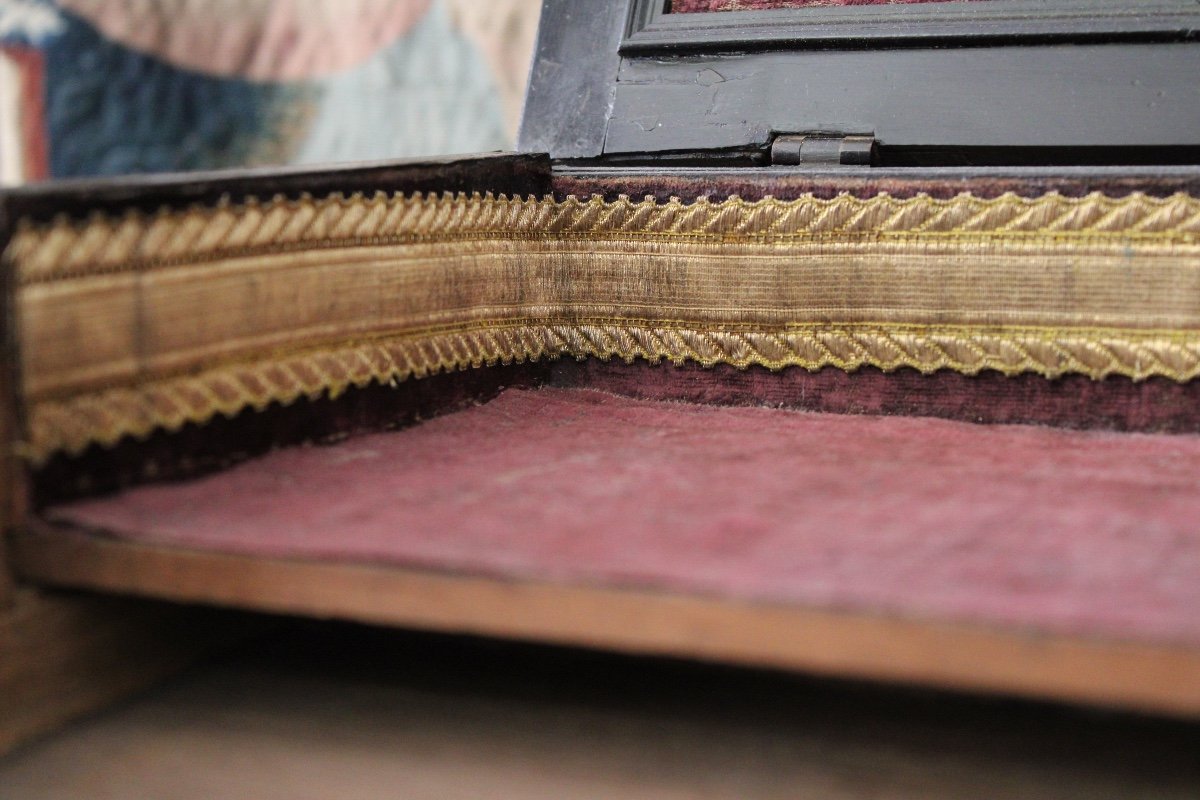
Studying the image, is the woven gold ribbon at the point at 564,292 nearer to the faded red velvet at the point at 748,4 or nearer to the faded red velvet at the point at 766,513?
the faded red velvet at the point at 766,513

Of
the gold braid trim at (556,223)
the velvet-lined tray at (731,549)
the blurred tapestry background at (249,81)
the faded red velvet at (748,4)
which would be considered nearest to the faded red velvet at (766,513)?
the velvet-lined tray at (731,549)

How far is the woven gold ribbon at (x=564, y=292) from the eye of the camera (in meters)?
0.58

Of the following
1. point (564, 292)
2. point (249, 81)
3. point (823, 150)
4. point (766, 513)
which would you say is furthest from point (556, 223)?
point (249, 81)

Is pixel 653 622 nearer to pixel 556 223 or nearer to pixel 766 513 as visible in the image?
pixel 766 513

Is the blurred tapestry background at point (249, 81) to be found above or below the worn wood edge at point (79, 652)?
above

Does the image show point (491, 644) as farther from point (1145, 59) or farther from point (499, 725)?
point (1145, 59)

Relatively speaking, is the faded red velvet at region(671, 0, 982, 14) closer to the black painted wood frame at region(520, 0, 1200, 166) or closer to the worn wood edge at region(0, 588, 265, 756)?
the black painted wood frame at region(520, 0, 1200, 166)

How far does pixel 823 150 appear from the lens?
2.77 ft

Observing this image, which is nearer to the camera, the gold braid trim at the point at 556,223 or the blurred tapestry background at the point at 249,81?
the gold braid trim at the point at 556,223

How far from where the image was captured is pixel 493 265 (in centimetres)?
86

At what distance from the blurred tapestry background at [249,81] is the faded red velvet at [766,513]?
99cm

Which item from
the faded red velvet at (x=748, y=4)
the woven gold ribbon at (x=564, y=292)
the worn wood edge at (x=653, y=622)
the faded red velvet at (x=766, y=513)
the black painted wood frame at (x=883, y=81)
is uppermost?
the faded red velvet at (x=748, y=4)

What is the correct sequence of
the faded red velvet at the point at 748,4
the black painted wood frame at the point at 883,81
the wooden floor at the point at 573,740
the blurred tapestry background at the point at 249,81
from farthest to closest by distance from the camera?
1. the blurred tapestry background at the point at 249,81
2. the faded red velvet at the point at 748,4
3. the black painted wood frame at the point at 883,81
4. the wooden floor at the point at 573,740

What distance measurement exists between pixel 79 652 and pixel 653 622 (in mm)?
311
